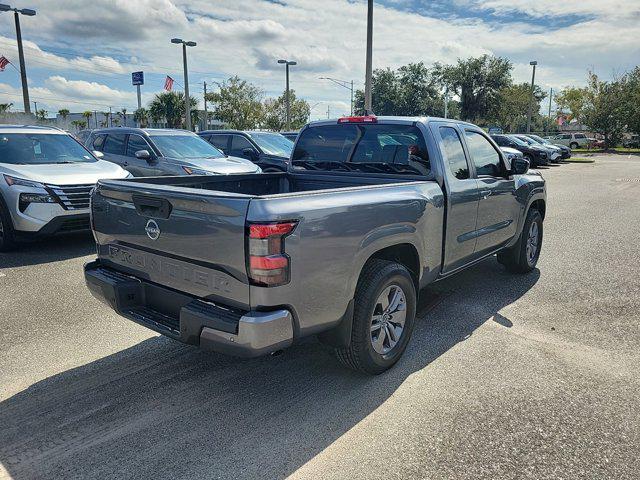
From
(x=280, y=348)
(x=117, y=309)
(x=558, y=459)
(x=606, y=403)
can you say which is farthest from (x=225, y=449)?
(x=606, y=403)

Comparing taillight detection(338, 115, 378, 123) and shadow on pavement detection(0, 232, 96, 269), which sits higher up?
taillight detection(338, 115, 378, 123)

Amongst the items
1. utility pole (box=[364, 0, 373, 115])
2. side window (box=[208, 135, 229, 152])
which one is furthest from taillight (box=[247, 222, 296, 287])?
utility pole (box=[364, 0, 373, 115])

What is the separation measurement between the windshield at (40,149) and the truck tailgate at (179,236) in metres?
4.77

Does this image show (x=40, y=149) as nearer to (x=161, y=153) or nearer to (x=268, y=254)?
(x=161, y=153)

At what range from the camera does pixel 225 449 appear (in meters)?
2.73

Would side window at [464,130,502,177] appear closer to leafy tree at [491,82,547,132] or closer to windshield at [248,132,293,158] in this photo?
windshield at [248,132,293,158]

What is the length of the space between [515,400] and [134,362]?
2.73 m

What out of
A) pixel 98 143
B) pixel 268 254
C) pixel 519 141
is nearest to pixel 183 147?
pixel 98 143

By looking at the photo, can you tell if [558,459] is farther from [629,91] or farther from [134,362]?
[629,91]

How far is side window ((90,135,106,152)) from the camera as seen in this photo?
1048 centimetres

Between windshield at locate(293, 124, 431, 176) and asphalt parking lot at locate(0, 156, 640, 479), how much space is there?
149 centimetres

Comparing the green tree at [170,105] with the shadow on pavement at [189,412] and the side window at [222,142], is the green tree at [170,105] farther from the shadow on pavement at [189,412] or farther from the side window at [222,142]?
the shadow on pavement at [189,412]

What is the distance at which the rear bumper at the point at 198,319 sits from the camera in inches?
103

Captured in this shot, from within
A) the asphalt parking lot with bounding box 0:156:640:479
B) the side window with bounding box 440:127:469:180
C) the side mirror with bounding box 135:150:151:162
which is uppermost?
the side window with bounding box 440:127:469:180
